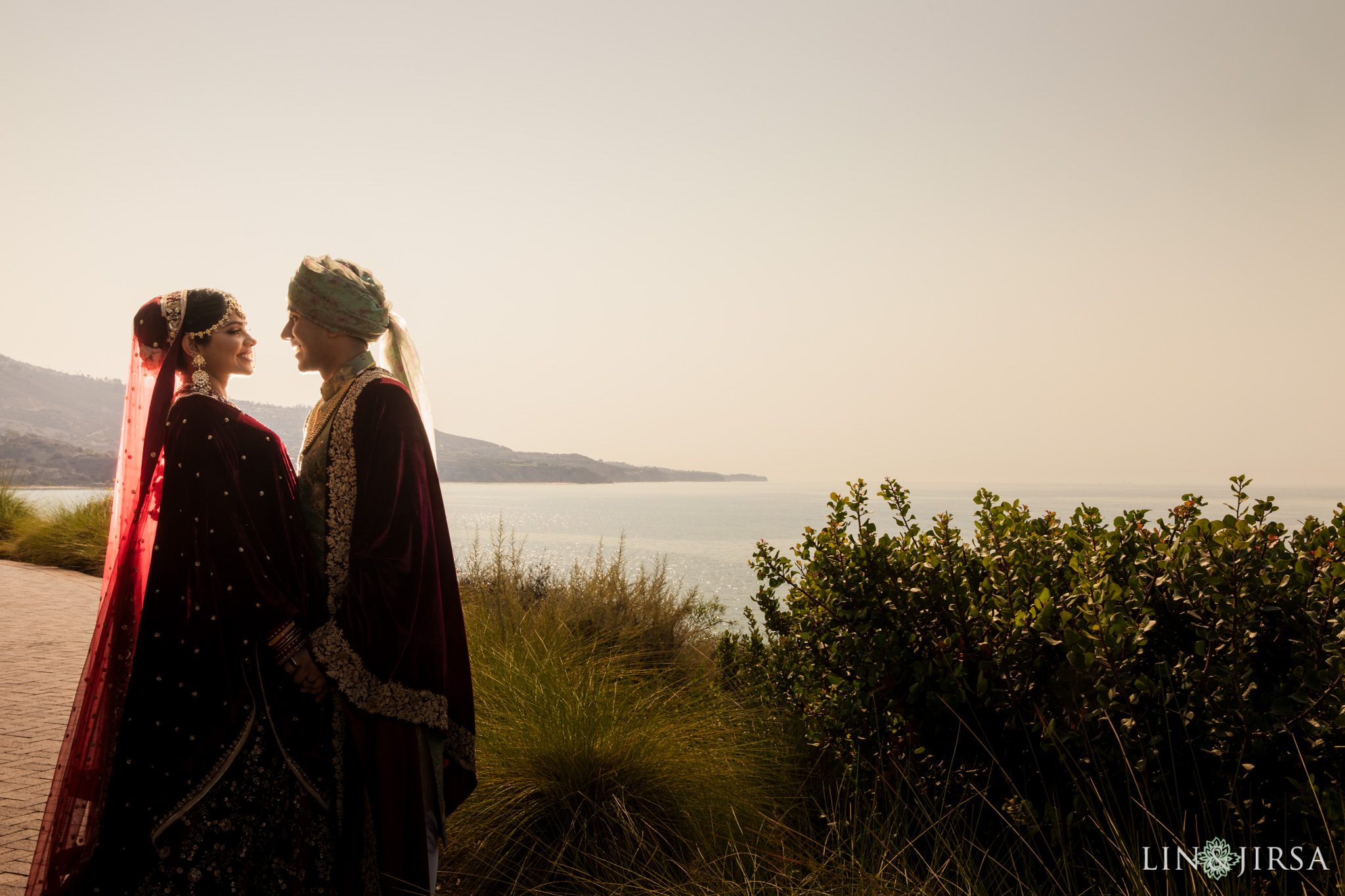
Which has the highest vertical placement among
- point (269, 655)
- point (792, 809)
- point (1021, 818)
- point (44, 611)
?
point (269, 655)

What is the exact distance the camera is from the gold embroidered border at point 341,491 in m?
2.04

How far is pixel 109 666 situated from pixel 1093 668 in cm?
278

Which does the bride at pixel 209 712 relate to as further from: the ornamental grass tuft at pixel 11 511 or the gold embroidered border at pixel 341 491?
the ornamental grass tuft at pixel 11 511

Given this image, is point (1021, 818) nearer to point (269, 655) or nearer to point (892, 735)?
point (892, 735)

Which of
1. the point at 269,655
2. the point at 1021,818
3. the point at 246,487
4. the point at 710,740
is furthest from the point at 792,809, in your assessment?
the point at 246,487

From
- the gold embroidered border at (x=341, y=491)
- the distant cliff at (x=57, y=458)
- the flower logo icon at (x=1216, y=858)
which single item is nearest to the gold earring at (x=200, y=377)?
the gold embroidered border at (x=341, y=491)

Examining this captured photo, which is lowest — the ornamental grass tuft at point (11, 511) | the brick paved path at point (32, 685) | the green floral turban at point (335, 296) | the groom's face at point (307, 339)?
the brick paved path at point (32, 685)

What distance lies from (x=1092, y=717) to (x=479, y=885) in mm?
2037

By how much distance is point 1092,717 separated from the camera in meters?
2.17

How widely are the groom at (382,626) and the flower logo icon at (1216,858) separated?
194 centimetres

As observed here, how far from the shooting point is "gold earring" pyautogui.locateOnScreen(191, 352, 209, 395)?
2086 millimetres

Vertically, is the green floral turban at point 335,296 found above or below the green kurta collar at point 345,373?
above

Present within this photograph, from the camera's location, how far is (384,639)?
1981mm

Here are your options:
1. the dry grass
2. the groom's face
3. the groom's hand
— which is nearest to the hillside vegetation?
the groom's hand
